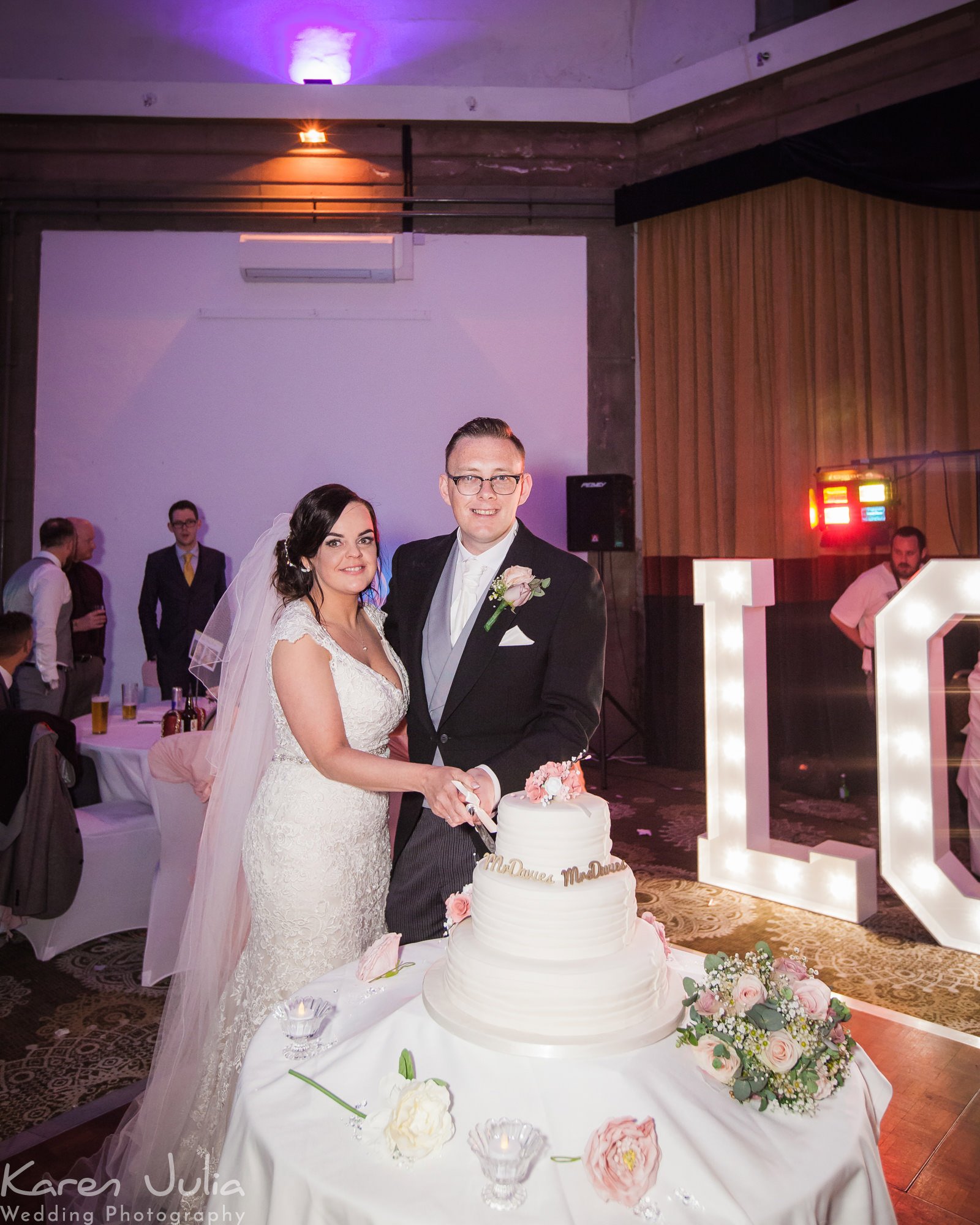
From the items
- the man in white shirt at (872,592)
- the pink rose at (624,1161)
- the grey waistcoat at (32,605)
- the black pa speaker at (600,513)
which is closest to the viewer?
the pink rose at (624,1161)

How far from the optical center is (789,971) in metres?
1.63

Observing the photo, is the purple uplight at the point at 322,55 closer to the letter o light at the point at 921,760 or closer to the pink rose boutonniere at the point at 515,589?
the letter o light at the point at 921,760

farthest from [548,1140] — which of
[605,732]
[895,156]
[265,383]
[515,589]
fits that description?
[265,383]

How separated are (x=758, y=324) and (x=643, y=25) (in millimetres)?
3016

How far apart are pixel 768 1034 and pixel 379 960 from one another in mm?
807

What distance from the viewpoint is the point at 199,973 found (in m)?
2.64

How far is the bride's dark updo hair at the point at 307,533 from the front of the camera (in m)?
2.53

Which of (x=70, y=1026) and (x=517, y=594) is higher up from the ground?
(x=517, y=594)

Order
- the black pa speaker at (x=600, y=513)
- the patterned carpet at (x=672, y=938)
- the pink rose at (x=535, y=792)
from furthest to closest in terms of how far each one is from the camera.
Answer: the black pa speaker at (x=600, y=513), the patterned carpet at (x=672, y=938), the pink rose at (x=535, y=792)

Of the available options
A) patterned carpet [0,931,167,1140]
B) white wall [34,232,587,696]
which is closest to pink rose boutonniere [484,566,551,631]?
patterned carpet [0,931,167,1140]

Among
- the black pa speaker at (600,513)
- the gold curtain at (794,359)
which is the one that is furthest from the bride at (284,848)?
the gold curtain at (794,359)

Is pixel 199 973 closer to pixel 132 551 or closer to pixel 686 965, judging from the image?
pixel 686 965

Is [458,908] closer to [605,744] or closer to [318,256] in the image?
[605,744]

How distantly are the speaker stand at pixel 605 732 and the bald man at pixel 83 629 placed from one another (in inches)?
148
